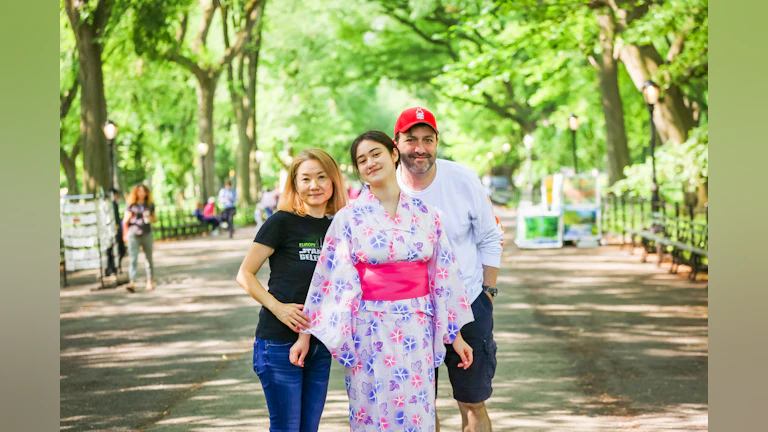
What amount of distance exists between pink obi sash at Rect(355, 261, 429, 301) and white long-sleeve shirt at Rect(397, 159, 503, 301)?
3.22 ft

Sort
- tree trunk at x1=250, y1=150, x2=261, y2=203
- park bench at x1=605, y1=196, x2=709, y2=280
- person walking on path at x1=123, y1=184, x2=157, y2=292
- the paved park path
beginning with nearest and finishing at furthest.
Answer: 1. the paved park path
2. person walking on path at x1=123, y1=184, x2=157, y2=292
3. park bench at x1=605, y1=196, x2=709, y2=280
4. tree trunk at x1=250, y1=150, x2=261, y2=203

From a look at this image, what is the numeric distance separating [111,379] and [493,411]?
3807mm

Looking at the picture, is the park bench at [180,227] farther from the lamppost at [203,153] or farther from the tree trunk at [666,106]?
the tree trunk at [666,106]

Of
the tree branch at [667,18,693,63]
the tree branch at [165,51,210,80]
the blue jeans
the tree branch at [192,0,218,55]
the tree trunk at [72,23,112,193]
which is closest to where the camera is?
the blue jeans

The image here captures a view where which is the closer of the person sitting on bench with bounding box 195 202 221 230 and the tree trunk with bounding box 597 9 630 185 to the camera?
the tree trunk with bounding box 597 9 630 185

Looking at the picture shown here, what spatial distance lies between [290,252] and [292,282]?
0.15 m

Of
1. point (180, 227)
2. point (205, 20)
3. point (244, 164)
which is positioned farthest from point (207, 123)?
point (244, 164)

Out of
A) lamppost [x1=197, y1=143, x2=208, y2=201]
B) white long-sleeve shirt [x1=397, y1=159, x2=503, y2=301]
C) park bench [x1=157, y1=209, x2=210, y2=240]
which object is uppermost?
lamppost [x1=197, y1=143, x2=208, y2=201]

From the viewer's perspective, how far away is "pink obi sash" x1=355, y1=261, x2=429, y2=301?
4.38 meters

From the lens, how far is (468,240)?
5.51m

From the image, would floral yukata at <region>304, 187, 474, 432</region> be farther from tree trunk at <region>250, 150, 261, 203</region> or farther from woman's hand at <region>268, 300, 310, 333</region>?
tree trunk at <region>250, 150, 261, 203</region>
